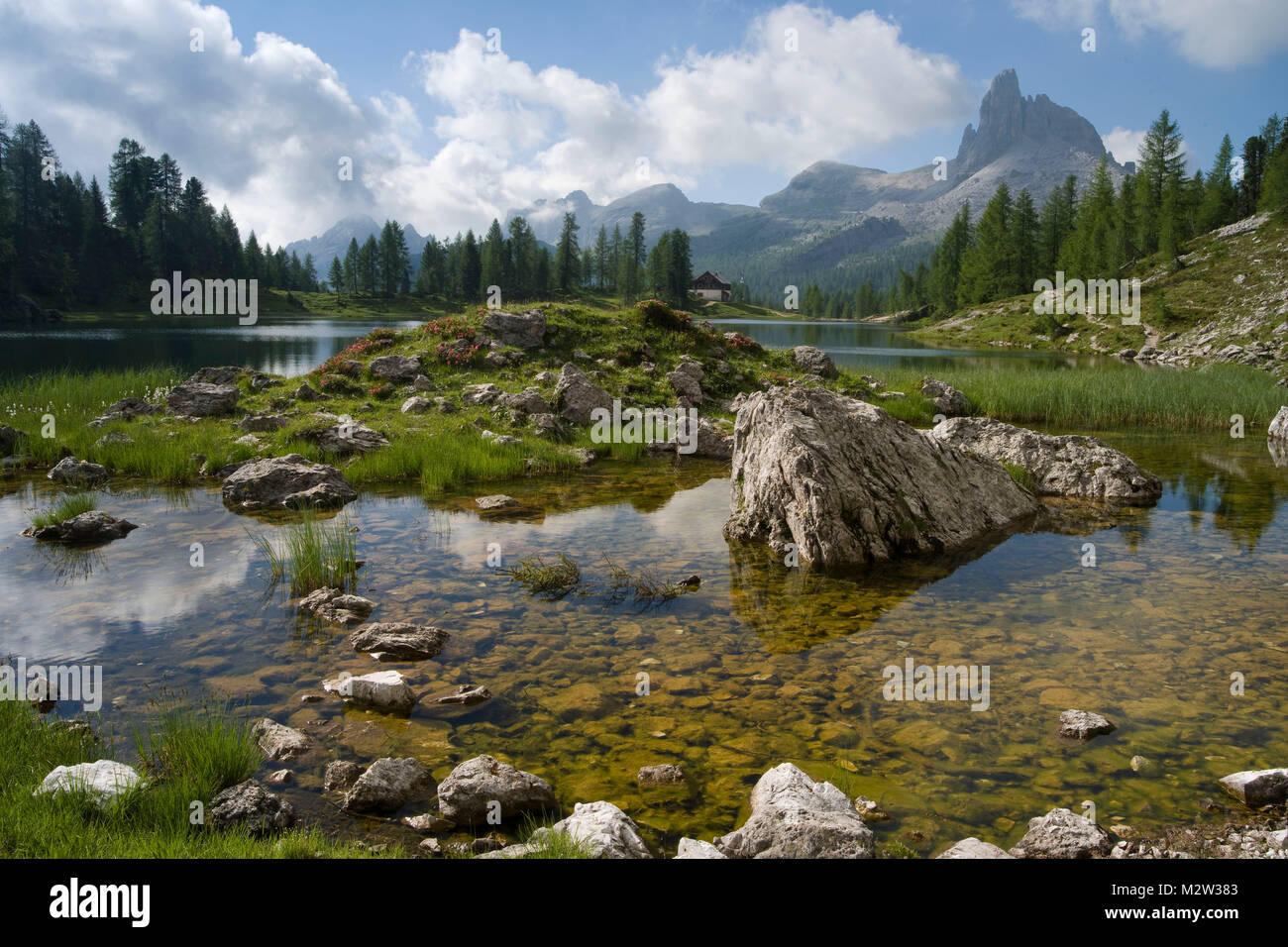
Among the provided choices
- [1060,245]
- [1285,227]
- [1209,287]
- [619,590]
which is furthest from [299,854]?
[1060,245]

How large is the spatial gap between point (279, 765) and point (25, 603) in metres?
6.87

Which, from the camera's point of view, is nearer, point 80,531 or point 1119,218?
point 80,531

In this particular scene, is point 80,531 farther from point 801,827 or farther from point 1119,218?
point 1119,218

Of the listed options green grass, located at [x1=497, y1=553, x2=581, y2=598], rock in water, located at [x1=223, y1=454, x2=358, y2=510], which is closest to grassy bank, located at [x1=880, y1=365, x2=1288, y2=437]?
green grass, located at [x1=497, y1=553, x2=581, y2=598]

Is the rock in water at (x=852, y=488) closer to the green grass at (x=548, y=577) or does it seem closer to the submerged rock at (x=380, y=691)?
the green grass at (x=548, y=577)

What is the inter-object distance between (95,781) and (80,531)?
402 inches

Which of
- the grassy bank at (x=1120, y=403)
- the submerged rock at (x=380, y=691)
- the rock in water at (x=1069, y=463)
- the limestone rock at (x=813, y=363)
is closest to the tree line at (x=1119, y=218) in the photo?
the grassy bank at (x=1120, y=403)

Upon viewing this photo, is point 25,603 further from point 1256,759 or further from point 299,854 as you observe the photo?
point 1256,759

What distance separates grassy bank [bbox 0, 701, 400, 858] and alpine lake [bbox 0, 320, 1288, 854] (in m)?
0.53

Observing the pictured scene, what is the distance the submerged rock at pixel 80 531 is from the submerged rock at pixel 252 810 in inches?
410

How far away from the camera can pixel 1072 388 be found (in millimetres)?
31562

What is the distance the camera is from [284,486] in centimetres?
1670

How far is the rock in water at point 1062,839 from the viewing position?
16.8 feet

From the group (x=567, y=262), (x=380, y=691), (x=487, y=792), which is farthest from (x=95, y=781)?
(x=567, y=262)
